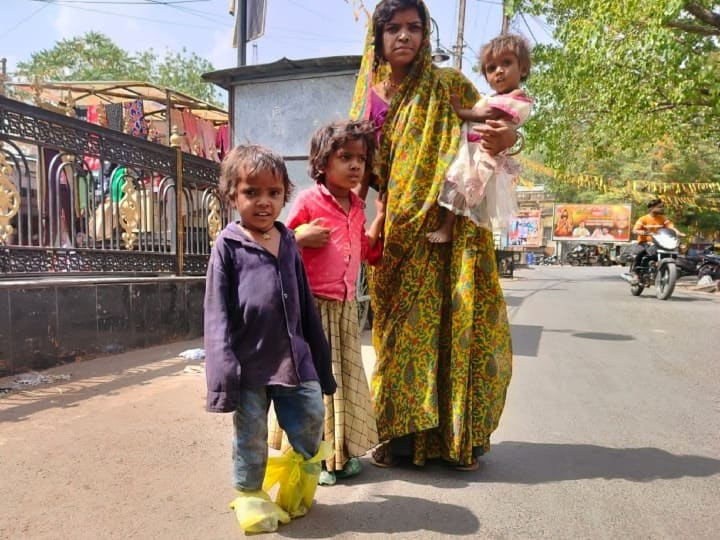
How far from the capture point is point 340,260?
7.10ft

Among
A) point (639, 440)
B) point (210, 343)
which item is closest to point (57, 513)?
point (210, 343)

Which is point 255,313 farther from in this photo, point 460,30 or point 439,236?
point 460,30

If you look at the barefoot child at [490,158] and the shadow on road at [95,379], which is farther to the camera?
the shadow on road at [95,379]

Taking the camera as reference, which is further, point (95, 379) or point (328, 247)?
point (95, 379)

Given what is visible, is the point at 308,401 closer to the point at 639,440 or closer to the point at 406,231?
the point at 406,231

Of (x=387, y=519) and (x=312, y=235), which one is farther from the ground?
(x=312, y=235)

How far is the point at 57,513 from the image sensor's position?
6.42 ft

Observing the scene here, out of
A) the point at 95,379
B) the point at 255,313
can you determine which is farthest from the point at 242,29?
the point at 255,313

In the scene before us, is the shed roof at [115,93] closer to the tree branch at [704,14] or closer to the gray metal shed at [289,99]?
the gray metal shed at [289,99]

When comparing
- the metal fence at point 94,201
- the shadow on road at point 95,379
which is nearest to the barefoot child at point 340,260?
the shadow on road at point 95,379

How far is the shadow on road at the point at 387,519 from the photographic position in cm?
187

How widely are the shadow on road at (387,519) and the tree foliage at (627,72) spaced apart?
8.82m

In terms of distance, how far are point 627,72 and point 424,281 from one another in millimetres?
9949

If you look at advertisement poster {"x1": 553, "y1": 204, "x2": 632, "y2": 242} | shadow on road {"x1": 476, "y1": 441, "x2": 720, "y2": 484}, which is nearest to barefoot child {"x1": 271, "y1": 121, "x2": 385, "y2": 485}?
shadow on road {"x1": 476, "y1": 441, "x2": 720, "y2": 484}
